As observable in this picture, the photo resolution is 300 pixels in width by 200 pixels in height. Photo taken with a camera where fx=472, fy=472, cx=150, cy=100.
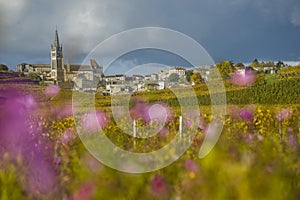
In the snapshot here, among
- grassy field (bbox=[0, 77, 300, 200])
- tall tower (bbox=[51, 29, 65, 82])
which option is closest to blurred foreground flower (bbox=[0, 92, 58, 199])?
grassy field (bbox=[0, 77, 300, 200])

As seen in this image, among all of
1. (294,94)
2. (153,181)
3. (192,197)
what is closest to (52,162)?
(153,181)

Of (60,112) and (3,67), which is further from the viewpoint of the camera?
(3,67)

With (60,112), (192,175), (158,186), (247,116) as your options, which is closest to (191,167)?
(192,175)

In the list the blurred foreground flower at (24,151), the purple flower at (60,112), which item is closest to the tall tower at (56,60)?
the purple flower at (60,112)


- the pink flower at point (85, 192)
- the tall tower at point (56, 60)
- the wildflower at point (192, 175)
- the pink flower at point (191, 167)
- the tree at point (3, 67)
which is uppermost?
the tall tower at point (56, 60)

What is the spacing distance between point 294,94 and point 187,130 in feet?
38.7

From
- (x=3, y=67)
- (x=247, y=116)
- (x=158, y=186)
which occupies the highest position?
(x=3, y=67)

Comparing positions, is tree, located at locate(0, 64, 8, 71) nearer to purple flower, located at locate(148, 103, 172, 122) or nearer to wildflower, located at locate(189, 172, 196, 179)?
purple flower, located at locate(148, 103, 172, 122)

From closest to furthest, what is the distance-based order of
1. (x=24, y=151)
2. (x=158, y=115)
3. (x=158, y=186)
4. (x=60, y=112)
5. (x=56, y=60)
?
(x=158, y=186), (x=24, y=151), (x=158, y=115), (x=60, y=112), (x=56, y=60)

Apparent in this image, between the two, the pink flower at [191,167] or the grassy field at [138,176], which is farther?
the pink flower at [191,167]

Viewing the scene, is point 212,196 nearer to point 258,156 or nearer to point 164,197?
point 164,197

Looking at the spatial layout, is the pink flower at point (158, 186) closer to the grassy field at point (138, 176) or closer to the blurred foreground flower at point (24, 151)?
the grassy field at point (138, 176)

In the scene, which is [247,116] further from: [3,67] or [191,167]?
[3,67]

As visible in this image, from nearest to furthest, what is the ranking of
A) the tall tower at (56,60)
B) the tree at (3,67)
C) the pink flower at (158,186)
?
the pink flower at (158,186)
the tree at (3,67)
the tall tower at (56,60)
